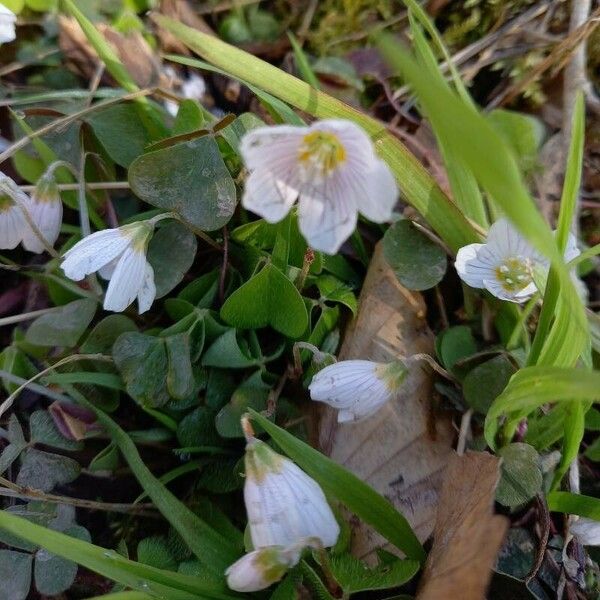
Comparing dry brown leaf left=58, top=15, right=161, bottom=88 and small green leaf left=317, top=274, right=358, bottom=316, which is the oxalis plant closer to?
small green leaf left=317, top=274, right=358, bottom=316

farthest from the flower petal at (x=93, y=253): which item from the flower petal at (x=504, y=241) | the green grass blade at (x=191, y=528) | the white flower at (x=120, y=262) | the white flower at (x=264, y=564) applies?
the flower petal at (x=504, y=241)

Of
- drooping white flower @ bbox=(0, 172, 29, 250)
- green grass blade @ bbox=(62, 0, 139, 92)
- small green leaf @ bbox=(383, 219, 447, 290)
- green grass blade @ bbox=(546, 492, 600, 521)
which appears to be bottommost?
green grass blade @ bbox=(546, 492, 600, 521)

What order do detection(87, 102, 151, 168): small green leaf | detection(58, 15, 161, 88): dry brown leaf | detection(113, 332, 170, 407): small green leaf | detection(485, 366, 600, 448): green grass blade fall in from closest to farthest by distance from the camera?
detection(485, 366, 600, 448): green grass blade → detection(113, 332, 170, 407): small green leaf → detection(87, 102, 151, 168): small green leaf → detection(58, 15, 161, 88): dry brown leaf

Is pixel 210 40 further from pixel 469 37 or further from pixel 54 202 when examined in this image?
pixel 469 37

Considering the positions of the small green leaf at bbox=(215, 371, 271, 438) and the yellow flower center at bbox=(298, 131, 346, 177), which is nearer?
the yellow flower center at bbox=(298, 131, 346, 177)

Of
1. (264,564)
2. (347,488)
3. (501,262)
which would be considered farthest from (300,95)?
(264,564)

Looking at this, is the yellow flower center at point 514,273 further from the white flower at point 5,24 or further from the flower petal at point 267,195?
the white flower at point 5,24

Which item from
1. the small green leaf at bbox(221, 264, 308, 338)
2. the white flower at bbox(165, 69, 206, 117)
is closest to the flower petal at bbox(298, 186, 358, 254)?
the small green leaf at bbox(221, 264, 308, 338)
